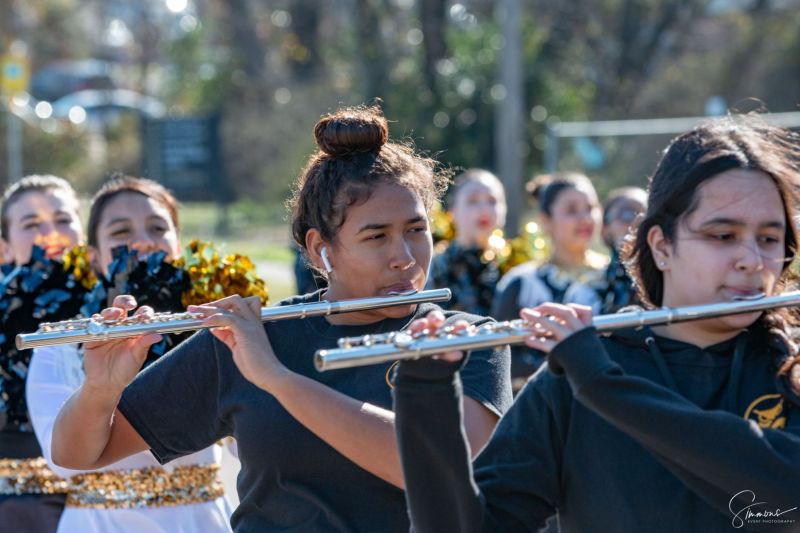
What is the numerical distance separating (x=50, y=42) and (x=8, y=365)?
109 feet

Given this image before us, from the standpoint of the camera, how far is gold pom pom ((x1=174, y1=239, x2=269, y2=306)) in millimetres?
3904

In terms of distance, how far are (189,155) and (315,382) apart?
57.9 ft

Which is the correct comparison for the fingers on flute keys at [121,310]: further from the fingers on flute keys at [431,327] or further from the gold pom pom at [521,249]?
the gold pom pom at [521,249]

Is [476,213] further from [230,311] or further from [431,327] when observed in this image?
[431,327]

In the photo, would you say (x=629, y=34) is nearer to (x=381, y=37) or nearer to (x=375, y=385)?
(x=381, y=37)

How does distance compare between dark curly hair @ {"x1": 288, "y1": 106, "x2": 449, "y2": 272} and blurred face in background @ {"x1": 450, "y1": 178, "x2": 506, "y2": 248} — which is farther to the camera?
blurred face in background @ {"x1": 450, "y1": 178, "x2": 506, "y2": 248}

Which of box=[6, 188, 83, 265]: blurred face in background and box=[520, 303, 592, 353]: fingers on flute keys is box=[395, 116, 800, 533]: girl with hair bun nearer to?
box=[520, 303, 592, 353]: fingers on flute keys

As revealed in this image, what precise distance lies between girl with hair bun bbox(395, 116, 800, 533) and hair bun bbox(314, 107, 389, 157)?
678 mm

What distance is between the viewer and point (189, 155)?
19.8 metres

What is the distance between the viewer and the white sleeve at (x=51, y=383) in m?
3.39

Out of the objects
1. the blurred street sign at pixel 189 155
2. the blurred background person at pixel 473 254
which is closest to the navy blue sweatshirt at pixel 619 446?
the blurred background person at pixel 473 254

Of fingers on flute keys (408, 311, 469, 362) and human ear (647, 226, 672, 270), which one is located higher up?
human ear (647, 226, 672, 270)

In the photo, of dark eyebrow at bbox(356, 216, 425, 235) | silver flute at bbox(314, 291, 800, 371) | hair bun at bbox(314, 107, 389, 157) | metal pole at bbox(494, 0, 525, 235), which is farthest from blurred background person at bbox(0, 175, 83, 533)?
metal pole at bbox(494, 0, 525, 235)

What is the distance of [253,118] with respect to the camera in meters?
24.0
